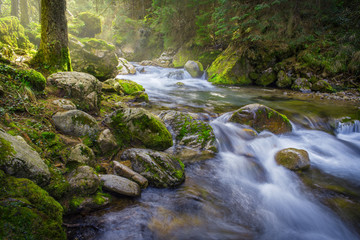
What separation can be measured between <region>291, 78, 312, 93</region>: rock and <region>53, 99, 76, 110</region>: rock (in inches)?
497

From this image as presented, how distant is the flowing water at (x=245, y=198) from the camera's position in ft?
8.64

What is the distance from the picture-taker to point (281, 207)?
11.3 ft

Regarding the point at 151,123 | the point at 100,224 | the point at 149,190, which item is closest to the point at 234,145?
the point at 151,123

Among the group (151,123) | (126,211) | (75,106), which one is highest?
(75,106)

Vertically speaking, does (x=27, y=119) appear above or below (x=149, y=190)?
above

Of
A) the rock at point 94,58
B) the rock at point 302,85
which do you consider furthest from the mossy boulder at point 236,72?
the rock at point 94,58

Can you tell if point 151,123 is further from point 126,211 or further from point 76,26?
point 76,26

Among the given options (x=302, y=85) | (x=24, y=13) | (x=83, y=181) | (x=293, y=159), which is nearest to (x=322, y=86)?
(x=302, y=85)

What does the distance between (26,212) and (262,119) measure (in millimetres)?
5831

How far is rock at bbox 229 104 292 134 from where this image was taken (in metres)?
5.79

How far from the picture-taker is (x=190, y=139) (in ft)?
15.7

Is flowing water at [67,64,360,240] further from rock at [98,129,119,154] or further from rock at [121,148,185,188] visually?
rock at [98,129,119,154]

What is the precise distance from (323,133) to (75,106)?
770 cm

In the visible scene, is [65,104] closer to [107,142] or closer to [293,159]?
[107,142]
